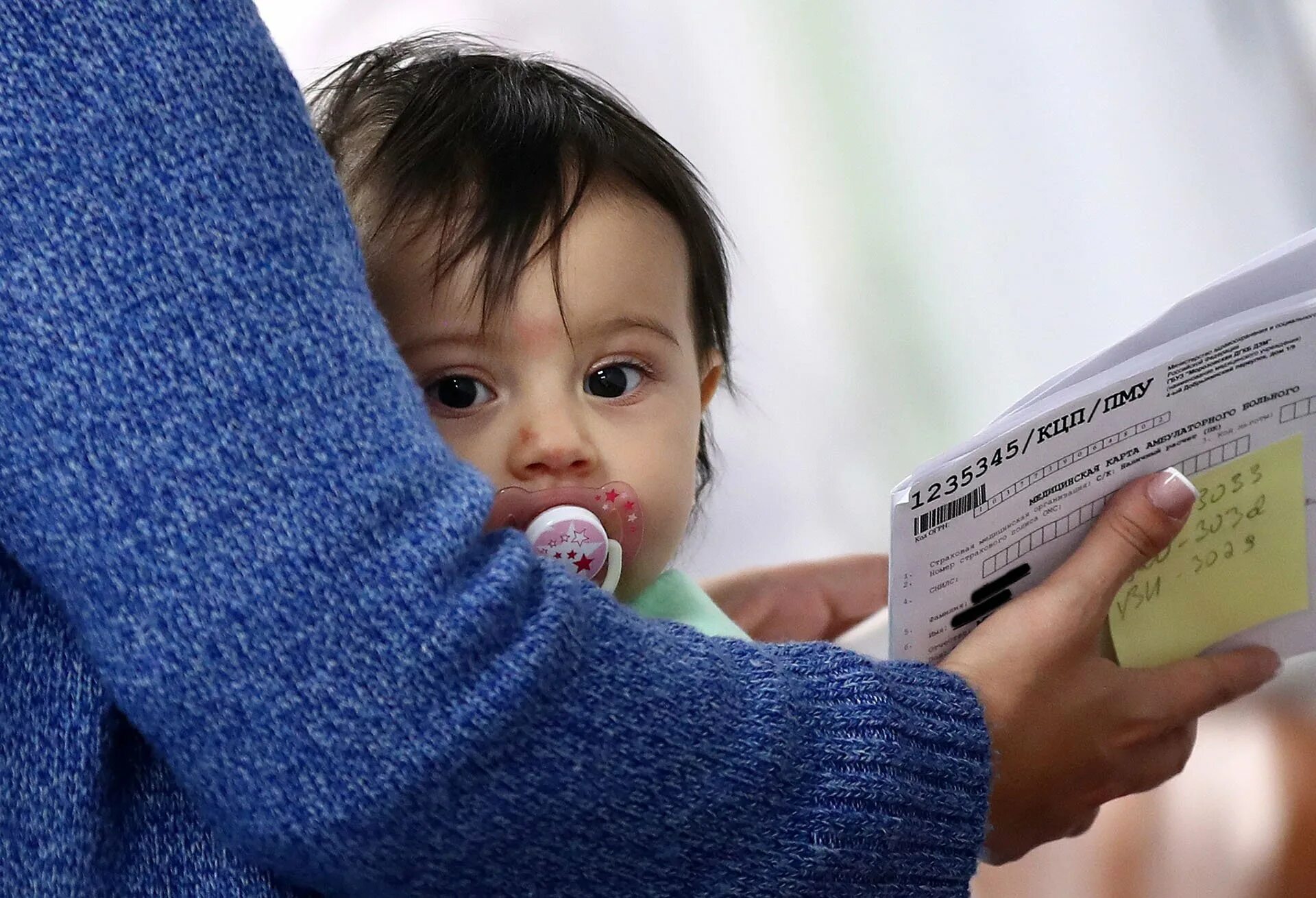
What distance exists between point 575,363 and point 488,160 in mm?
144

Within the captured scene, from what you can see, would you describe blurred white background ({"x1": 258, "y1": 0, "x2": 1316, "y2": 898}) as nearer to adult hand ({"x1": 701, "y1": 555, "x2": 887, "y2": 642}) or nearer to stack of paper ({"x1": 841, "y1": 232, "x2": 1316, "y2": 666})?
adult hand ({"x1": 701, "y1": 555, "x2": 887, "y2": 642})

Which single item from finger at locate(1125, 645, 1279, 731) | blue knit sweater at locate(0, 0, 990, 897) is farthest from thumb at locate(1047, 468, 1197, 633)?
blue knit sweater at locate(0, 0, 990, 897)

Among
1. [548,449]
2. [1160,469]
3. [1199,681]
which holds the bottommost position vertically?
[548,449]

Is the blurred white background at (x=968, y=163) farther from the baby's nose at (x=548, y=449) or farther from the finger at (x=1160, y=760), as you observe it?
the baby's nose at (x=548, y=449)

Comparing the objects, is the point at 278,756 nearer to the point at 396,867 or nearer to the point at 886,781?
the point at 396,867

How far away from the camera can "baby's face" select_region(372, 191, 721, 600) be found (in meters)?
0.84

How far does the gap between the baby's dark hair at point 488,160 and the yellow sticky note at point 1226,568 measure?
0.38m

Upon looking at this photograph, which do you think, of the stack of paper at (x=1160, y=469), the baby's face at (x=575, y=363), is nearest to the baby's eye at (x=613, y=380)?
the baby's face at (x=575, y=363)

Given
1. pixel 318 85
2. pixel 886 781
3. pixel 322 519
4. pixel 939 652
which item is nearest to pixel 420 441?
pixel 322 519

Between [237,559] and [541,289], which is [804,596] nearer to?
[541,289]

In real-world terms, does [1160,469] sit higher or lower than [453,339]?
higher

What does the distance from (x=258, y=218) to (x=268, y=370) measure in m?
0.06

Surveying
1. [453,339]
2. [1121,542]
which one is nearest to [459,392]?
[453,339]

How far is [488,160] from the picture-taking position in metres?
0.88
